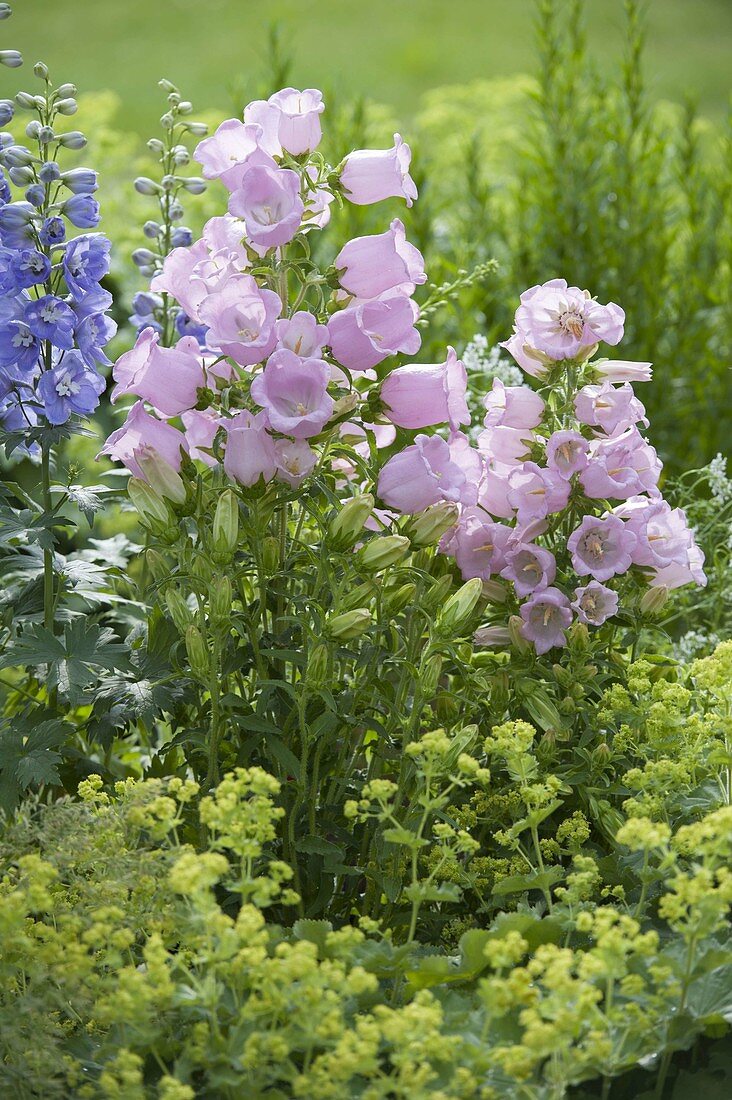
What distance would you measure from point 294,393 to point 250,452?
0.08 metres

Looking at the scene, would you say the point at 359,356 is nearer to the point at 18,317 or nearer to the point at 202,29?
the point at 18,317

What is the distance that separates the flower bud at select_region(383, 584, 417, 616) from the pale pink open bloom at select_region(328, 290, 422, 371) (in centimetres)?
25

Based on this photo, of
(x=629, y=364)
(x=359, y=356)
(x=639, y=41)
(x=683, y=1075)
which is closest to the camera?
(x=683, y=1075)

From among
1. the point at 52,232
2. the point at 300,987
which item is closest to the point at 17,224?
the point at 52,232

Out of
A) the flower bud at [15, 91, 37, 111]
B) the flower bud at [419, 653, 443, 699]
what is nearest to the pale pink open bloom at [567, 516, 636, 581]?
the flower bud at [419, 653, 443, 699]

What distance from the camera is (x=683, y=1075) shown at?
42.1 inches

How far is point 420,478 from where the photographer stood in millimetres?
1291

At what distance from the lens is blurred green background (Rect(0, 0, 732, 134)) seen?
7.09 metres

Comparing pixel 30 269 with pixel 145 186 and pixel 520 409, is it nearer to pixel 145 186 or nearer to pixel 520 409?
pixel 145 186

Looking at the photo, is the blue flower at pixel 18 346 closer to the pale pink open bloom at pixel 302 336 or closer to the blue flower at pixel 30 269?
the blue flower at pixel 30 269

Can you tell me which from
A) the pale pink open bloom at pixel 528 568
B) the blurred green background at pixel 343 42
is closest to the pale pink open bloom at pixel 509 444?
the pale pink open bloom at pixel 528 568

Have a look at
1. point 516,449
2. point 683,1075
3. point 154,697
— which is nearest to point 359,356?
point 516,449

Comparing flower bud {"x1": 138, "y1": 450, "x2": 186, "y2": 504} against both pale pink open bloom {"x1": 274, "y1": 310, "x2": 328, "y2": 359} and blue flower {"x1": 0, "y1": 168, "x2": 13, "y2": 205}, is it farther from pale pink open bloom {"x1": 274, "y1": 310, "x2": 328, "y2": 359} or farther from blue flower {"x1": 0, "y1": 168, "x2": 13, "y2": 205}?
blue flower {"x1": 0, "y1": 168, "x2": 13, "y2": 205}

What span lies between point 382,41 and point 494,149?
13.2 feet
